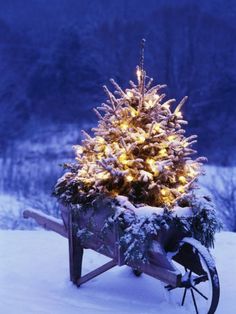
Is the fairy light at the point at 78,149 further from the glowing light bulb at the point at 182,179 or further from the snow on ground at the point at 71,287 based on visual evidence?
the snow on ground at the point at 71,287

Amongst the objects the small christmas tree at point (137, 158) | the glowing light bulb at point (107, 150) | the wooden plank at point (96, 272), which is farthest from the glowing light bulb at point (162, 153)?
the wooden plank at point (96, 272)

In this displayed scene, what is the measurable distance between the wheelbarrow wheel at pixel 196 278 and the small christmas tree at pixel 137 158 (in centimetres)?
55

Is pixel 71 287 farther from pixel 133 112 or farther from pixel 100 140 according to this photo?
pixel 133 112

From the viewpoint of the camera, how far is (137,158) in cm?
538

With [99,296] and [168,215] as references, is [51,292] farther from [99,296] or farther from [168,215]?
[168,215]

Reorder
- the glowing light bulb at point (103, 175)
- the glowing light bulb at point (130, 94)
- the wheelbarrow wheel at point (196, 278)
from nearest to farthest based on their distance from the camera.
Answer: the wheelbarrow wheel at point (196, 278) → the glowing light bulb at point (103, 175) → the glowing light bulb at point (130, 94)

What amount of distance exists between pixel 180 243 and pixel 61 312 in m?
1.50

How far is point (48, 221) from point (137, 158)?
176 centimetres

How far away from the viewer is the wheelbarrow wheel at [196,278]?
15.0 feet

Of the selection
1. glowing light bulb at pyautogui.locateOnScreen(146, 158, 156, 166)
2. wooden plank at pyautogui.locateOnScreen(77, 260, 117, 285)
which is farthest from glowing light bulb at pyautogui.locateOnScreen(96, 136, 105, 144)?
wooden plank at pyautogui.locateOnScreen(77, 260, 117, 285)

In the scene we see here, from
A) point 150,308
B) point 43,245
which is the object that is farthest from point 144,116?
point 43,245

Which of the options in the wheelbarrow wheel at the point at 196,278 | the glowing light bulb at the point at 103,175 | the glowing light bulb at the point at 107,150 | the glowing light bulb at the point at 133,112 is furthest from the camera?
the glowing light bulb at the point at 133,112

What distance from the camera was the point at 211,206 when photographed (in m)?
5.05

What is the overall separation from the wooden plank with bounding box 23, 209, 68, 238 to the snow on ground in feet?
2.03
